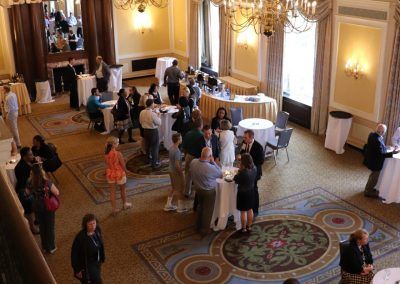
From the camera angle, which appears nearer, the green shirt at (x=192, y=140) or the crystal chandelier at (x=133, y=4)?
the green shirt at (x=192, y=140)

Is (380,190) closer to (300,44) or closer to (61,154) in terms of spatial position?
(300,44)

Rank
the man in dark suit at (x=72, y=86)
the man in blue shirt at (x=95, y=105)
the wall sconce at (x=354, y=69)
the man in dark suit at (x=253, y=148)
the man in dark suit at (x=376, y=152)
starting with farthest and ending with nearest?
the man in dark suit at (x=72, y=86) → the man in blue shirt at (x=95, y=105) → the wall sconce at (x=354, y=69) → the man in dark suit at (x=376, y=152) → the man in dark suit at (x=253, y=148)

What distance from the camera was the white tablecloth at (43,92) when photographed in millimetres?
13812

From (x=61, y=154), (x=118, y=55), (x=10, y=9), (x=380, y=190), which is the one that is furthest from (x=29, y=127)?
(x=380, y=190)

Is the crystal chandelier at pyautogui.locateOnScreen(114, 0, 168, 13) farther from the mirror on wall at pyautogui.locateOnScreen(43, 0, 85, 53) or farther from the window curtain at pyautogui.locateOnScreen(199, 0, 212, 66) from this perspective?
the window curtain at pyautogui.locateOnScreen(199, 0, 212, 66)

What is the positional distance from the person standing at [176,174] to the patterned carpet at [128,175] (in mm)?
920

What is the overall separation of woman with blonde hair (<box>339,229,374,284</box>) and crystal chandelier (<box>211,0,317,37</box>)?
3379 millimetres

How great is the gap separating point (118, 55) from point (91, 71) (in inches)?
45.4

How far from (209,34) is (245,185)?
362 inches

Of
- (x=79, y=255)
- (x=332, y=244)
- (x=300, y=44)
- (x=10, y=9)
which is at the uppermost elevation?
(x=10, y=9)

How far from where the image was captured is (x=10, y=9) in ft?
44.2

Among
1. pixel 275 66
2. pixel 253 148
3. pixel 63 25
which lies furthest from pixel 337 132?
pixel 63 25

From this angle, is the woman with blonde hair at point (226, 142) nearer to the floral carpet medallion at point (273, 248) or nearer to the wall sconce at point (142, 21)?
the floral carpet medallion at point (273, 248)

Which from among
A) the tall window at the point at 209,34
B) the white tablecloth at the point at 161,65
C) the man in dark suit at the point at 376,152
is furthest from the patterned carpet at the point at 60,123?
the man in dark suit at the point at 376,152
